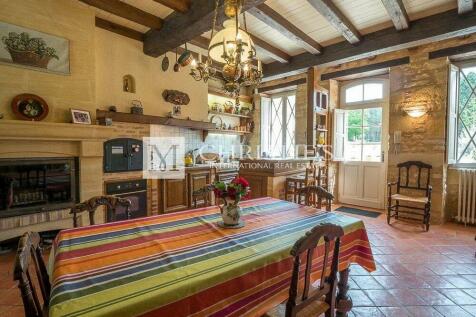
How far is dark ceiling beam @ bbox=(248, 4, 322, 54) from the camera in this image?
2.87 meters

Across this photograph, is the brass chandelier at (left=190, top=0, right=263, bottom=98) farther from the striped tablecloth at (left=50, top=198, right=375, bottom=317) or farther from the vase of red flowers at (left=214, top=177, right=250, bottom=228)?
the striped tablecloth at (left=50, top=198, right=375, bottom=317)

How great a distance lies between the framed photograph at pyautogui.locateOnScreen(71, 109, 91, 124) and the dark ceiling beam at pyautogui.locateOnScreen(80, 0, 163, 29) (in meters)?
1.28

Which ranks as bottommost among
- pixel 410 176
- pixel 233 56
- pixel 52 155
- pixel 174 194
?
pixel 174 194

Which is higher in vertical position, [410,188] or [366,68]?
[366,68]

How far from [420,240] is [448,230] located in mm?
836

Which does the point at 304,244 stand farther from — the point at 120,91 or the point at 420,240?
the point at 120,91

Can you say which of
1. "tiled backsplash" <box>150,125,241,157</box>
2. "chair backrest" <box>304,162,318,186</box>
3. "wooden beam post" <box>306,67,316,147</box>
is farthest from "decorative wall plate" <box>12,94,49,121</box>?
"wooden beam post" <box>306,67,316,147</box>

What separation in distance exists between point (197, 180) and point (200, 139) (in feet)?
3.36

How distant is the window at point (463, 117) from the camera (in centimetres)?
403

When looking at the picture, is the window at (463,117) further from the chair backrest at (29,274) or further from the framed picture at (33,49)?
the framed picture at (33,49)

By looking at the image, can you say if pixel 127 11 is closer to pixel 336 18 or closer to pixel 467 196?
pixel 336 18

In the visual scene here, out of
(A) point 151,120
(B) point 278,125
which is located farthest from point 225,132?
(A) point 151,120

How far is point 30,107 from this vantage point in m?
2.83

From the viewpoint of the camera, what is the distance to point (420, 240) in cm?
332
